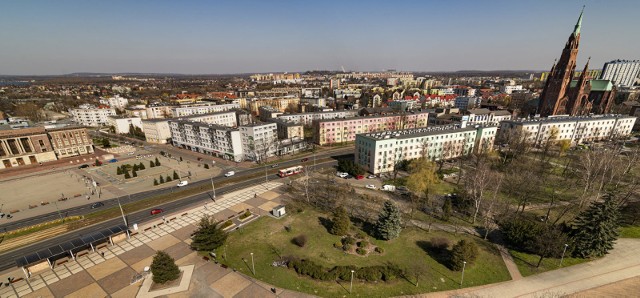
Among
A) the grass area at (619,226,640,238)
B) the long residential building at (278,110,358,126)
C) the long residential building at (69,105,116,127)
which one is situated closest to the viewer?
the grass area at (619,226,640,238)

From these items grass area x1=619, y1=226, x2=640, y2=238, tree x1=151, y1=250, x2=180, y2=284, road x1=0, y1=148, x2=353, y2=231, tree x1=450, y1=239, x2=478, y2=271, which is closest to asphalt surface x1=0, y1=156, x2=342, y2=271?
road x1=0, y1=148, x2=353, y2=231

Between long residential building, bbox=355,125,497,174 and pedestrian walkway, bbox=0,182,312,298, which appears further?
long residential building, bbox=355,125,497,174

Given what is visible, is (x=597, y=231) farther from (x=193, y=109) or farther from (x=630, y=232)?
(x=193, y=109)

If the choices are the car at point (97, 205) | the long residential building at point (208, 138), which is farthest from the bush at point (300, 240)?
the long residential building at point (208, 138)

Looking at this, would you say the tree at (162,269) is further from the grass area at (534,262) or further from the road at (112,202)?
the grass area at (534,262)

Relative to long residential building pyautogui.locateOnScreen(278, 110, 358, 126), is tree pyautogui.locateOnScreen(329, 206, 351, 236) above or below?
below

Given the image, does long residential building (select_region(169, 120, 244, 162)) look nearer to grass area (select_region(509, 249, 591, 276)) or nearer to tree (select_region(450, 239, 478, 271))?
tree (select_region(450, 239, 478, 271))

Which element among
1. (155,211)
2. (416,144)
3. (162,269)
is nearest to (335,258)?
(162,269)
